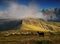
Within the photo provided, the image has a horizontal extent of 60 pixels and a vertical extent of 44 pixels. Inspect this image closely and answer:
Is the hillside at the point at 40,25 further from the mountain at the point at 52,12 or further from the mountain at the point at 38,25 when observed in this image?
the mountain at the point at 52,12

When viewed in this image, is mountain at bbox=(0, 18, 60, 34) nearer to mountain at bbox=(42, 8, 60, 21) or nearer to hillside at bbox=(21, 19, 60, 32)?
hillside at bbox=(21, 19, 60, 32)

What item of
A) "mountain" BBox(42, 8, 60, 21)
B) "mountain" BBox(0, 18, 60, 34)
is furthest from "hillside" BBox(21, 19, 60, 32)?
"mountain" BBox(42, 8, 60, 21)

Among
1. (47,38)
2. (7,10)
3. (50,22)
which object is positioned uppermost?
(7,10)

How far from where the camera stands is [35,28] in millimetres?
11617

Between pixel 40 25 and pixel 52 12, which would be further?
pixel 52 12

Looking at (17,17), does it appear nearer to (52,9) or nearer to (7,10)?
(7,10)

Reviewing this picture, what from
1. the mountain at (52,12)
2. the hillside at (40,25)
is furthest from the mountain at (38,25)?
the mountain at (52,12)

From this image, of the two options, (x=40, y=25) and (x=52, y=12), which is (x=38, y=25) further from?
(x=52, y=12)

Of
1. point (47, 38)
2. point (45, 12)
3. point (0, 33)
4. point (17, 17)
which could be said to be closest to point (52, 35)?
point (47, 38)

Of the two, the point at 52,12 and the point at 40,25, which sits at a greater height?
the point at 52,12

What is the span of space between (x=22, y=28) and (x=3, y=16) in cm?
138

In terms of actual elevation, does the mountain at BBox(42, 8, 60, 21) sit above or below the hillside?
above

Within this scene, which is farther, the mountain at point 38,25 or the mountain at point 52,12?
the mountain at point 52,12

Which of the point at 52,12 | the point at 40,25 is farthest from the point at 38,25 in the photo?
the point at 52,12
